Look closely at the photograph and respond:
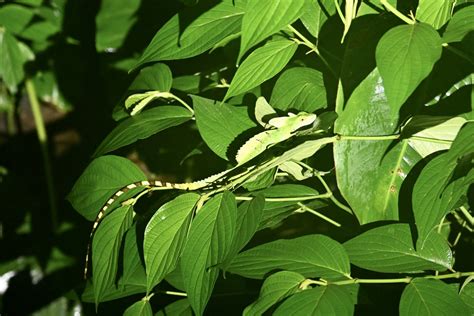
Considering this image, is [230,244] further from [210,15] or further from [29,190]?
[29,190]

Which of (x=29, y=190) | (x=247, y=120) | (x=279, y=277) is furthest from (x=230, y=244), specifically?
(x=29, y=190)

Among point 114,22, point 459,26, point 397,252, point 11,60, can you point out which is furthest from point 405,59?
point 11,60

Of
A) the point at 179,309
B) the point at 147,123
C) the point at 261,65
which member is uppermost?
the point at 261,65

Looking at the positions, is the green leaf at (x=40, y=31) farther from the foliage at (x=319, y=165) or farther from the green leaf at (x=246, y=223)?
the green leaf at (x=246, y=223)

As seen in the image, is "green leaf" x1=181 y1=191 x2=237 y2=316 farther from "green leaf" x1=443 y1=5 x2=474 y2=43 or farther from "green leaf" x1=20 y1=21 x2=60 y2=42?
"green leaf" x1=20 y1=21 x2=60 y2=42

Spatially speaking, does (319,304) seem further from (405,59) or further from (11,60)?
(11,60)

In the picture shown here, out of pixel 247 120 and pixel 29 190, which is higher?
pixel 247 120

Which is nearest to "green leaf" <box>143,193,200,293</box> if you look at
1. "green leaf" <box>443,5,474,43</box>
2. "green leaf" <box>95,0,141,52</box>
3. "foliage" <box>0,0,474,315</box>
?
"foliage" <box>0,0,474,315</box>
